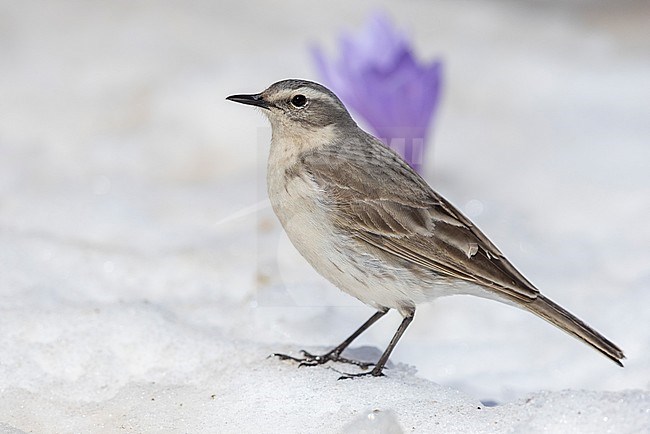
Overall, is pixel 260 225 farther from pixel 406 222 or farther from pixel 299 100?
pixel 406 222

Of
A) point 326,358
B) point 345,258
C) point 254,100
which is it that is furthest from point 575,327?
point 254,100

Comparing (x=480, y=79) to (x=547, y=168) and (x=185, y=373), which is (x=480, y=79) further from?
(x=185, y=373)

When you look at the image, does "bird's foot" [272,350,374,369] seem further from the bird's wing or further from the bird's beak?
the bird's beak

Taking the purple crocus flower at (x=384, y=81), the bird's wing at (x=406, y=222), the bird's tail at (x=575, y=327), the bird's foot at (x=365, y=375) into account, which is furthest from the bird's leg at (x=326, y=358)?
the purple crocus flower at (x=384, y=81)

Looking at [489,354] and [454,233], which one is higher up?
[454,233]

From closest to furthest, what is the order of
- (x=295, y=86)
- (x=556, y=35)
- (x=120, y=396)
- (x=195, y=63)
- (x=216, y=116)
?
(x=120, y=396), (x=295, y=86), (x=216, y=116), (x=195, y=63), (x=556, y=35)

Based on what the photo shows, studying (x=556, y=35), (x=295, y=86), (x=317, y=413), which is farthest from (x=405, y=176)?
(x=556, y=35)
